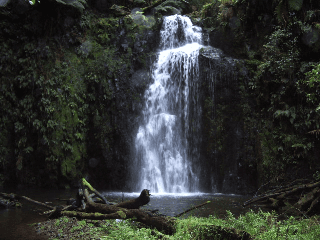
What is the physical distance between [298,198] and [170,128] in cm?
724

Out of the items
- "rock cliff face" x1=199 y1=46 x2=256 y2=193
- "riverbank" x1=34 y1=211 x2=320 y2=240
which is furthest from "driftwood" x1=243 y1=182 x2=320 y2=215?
"rock cliff face" x1=199 y1=46 x2=256 y2=193

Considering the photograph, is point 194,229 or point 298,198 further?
point 298,198

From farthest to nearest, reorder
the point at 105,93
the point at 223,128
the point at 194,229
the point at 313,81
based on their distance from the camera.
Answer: the point at 105,93, the point at 223,128, the point at 313,81, the point at 194,229

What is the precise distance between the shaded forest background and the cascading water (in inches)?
22.3

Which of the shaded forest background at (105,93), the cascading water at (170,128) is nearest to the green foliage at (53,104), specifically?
the shaded forest background at (105,93)

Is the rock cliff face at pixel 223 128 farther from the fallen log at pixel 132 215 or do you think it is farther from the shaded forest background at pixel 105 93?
the fallen log at pixel 132 215

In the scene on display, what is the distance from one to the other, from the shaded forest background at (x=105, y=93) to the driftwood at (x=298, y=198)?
4.63m

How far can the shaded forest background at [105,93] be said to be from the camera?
11.0 metres

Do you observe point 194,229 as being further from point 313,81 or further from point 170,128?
point 170,128

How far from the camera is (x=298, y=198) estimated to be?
5895 millimetres

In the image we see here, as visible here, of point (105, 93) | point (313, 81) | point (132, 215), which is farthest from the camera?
point (105, 93)

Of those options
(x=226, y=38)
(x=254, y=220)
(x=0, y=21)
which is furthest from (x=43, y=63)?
(x=254, y=220)

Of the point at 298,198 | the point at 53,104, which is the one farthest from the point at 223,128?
the point at 53,104

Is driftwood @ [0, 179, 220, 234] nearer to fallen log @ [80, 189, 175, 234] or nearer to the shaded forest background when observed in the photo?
fallen log @ [80, 189, 175, 234]
